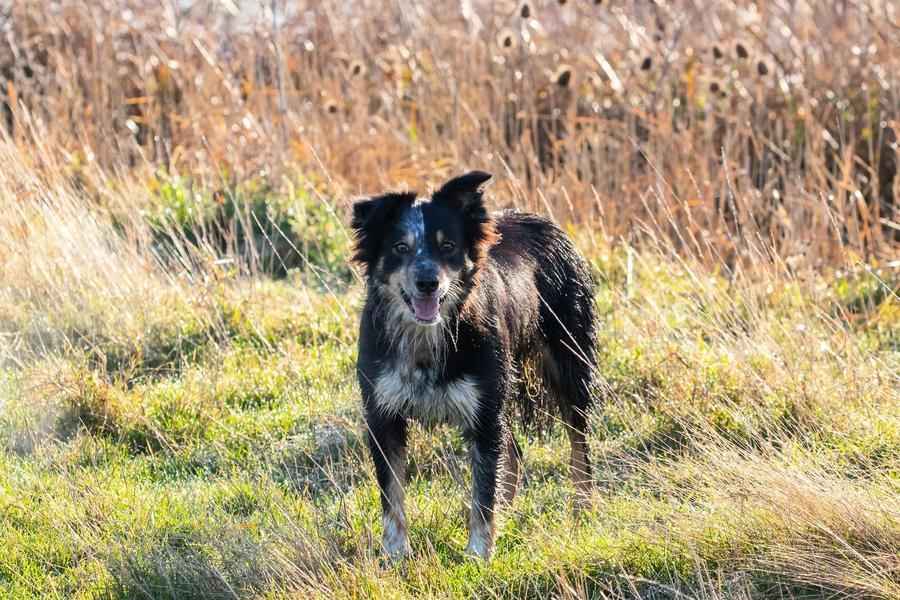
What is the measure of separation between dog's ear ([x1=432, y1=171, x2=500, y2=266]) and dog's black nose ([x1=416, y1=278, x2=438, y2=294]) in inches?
14.4

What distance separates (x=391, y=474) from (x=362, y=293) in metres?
2.34

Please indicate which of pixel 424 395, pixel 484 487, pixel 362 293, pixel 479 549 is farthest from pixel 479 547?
pixel 362 293

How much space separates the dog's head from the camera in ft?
16.0

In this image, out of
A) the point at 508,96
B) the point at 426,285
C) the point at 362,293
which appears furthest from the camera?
the point at 508,96

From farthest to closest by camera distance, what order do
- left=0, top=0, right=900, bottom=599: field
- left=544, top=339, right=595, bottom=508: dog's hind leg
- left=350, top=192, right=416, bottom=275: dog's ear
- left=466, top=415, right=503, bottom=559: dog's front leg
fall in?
1. left=544, top=339, right=595, bottom=508: dog's hind leg
2. left=350, top=192, right=416, bottom=275: dog's ear
3. left=466, top=415, right=503, bottom=559: dog's front leg
4. left=0, top=0, right=900, bottom=599: field

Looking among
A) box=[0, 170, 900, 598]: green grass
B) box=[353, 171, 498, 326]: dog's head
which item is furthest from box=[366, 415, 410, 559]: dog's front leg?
box=[353, 171, 498, 326]: dog's head

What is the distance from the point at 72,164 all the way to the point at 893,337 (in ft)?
19.3

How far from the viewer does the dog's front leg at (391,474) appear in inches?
192

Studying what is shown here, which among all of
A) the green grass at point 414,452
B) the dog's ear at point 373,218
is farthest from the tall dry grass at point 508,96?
the dog's ear at point 373,218

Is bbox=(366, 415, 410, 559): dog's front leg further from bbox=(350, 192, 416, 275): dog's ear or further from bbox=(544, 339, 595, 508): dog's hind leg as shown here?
bbox=(544, 339, 595, 508): dog's hind leg

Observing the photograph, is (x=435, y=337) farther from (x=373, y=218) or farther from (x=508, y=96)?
(x=508, y=96)

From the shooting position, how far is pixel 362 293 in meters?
7.17

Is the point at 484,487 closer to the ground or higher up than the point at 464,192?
closer to the ground

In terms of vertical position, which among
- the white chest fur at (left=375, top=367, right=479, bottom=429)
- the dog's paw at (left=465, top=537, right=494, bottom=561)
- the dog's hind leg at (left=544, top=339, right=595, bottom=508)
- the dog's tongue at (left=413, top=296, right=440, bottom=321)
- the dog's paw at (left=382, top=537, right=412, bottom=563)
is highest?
the dog's tongue at (left=413, top=296, right=440, bottom=321)
